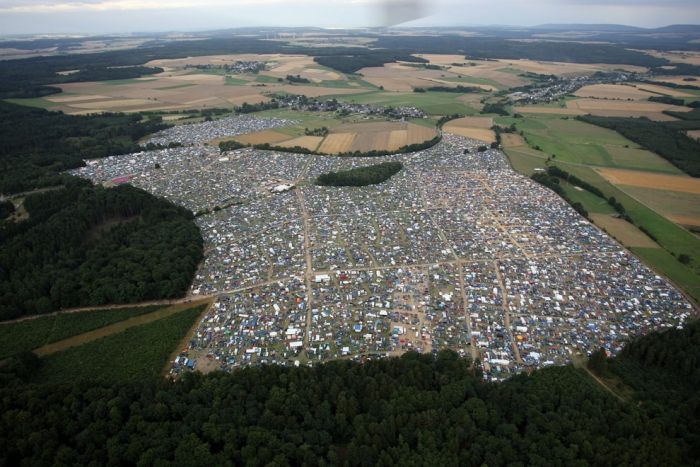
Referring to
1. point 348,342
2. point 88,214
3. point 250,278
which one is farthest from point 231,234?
point 348,342

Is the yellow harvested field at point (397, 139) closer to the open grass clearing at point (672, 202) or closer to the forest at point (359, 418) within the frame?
the open grass clearing at point (672, 202)

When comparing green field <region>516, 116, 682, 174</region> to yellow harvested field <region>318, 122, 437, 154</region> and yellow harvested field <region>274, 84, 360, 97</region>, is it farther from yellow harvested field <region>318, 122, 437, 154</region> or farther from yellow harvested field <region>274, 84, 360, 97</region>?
yellow harvested field <region>274, 84, 360, 97</region>

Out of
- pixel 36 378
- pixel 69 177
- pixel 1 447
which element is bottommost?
pixel 36 378

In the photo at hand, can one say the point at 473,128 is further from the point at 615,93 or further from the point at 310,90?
the point at 615,93

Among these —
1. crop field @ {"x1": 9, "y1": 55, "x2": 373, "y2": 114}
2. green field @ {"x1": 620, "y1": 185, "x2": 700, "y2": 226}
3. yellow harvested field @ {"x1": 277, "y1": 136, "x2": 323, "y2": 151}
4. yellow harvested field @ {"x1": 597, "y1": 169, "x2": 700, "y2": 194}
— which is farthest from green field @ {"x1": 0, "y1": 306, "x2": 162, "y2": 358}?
crop field @ {"x1": 9, "y1": 55, "x2": 373, "y2": 114}

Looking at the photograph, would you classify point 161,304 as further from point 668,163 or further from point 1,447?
point 668,163

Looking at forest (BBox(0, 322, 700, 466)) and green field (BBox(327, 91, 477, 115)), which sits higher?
green field (BBox(327, 91, 477, 115))
